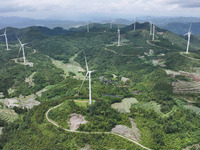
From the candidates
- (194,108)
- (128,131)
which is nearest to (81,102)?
(128,131)

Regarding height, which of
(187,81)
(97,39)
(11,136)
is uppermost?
(97,39)

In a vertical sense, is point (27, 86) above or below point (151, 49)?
below

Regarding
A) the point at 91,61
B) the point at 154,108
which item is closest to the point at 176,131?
the point at 154,108

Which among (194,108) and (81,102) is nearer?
(81,102)

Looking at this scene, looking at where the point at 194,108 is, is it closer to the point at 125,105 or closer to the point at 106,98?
the point at 125,105

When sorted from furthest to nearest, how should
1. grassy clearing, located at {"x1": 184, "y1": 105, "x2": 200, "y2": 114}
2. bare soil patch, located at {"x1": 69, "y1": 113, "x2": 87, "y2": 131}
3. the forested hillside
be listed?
grassy clearing, located at {"x1": 184, "y1": 105, "x2": 200, "y2": 114}
bare soil patch, located at {"x1": 69, "y1": 113, "x2": 87, "y2": 131}
the forested hillside

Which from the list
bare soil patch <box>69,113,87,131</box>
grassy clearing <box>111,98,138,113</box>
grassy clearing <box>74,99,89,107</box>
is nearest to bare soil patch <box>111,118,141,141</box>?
bare soil patch <box>69,113,87,131</box>

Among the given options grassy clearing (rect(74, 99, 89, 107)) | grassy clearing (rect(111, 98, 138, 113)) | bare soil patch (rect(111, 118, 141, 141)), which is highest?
grassy clearing (rect(74, 99, 89, 107))

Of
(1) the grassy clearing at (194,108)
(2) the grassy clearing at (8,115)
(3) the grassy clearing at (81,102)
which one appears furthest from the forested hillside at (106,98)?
(2) the grassy clearing at (8,115)

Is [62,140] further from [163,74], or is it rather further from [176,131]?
[163,74]

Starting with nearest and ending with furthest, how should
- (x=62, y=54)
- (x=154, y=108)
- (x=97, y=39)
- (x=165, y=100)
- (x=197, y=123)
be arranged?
1. (x=197, y=123)
2. (x=154, y=108)
3. (x=165, y=100)
4. (x=62, y=54)
5. (x=97, y=39)

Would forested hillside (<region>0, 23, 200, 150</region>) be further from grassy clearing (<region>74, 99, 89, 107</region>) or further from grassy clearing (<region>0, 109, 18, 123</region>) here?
grassy clearing (<region>0, 109, 18, 123</region>)
